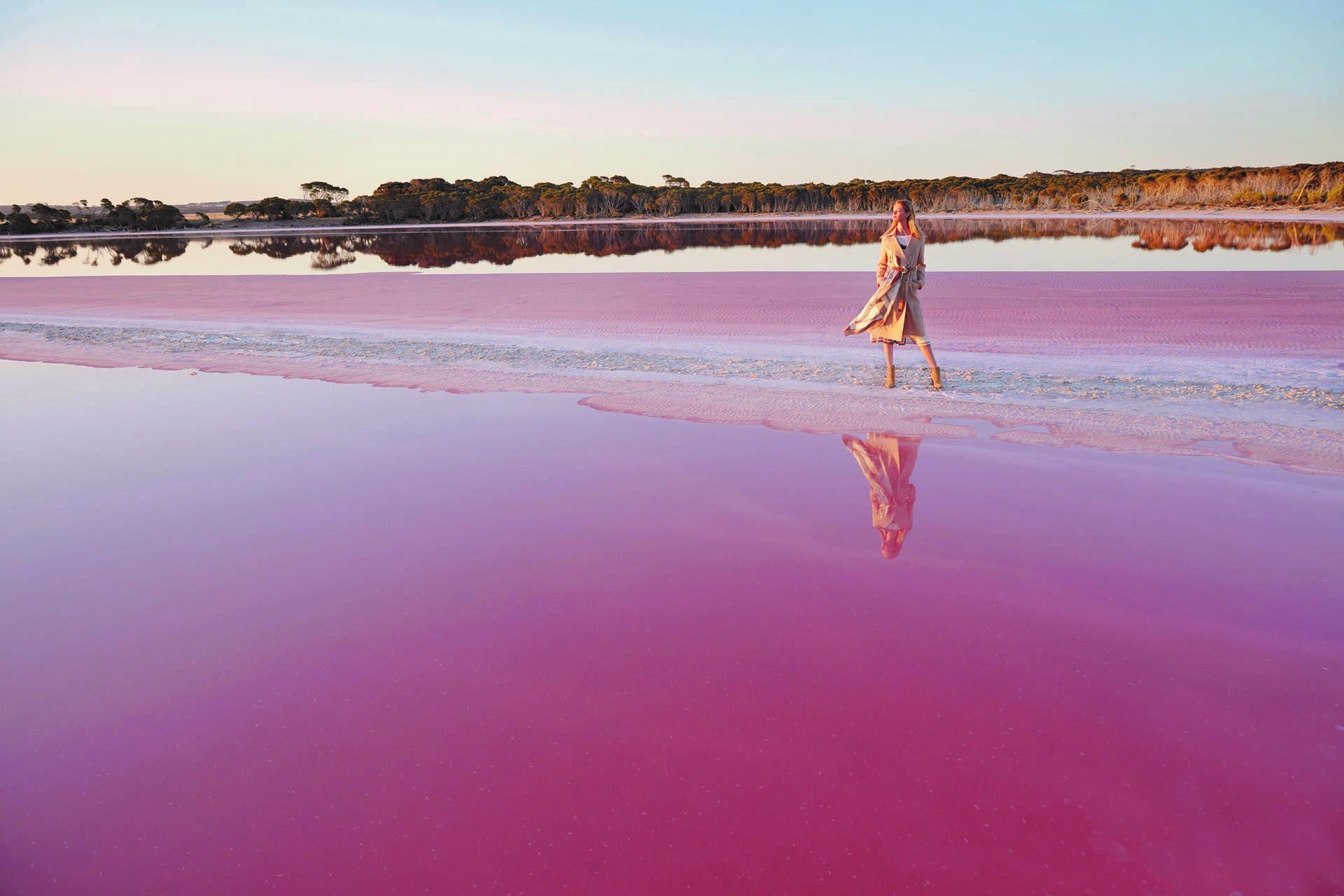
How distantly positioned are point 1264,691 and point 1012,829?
1575mm

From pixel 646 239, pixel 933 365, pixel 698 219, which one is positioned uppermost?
pixel 698 219

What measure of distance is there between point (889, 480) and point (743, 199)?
6858 cm

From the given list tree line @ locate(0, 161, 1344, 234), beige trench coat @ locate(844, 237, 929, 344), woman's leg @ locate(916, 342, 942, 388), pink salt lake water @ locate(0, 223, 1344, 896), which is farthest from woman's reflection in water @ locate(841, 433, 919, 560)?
tree line @ locate(0, 161, 1344, 234)

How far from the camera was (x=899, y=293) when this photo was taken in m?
8.67

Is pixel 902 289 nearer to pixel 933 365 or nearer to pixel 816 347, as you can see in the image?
pixel 933 365

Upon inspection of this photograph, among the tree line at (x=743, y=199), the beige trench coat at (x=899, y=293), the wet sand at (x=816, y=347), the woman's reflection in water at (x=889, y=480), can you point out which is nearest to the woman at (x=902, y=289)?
the beige trench coat at (x=899, y=293)

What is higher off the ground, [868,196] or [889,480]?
[868,196]

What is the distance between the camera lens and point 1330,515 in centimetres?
522

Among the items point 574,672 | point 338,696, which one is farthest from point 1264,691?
point 338,696

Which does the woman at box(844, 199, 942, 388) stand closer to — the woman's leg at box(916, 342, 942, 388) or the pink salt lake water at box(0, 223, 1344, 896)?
the woman's leg at box(916, 342, 942, 388)

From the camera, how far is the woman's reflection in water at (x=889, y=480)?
5.29 metres

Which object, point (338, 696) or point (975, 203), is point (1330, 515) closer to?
point (338, 696)

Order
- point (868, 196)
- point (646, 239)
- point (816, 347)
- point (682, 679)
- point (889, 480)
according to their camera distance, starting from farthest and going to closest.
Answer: point (868, 196) < point (646, 239) < point (816, 347) < point (889, 480) < point (682, 679)

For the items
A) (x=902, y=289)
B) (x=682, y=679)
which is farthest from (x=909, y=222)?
(x=682, y=679)
